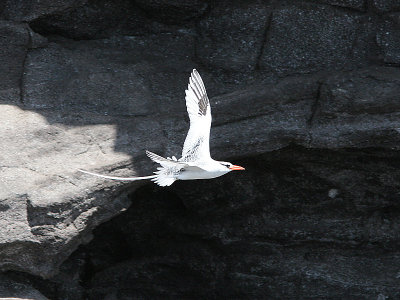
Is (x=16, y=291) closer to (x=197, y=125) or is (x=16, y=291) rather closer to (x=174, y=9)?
(x=197, y=125)

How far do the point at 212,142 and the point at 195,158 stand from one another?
1.50ft

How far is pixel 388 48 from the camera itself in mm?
4746

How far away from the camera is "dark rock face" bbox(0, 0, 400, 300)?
429 centimetres

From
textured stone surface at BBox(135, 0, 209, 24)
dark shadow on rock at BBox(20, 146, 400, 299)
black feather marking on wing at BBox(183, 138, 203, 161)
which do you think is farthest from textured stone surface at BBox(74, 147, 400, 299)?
textured stone surface at BBox(135, 0, 209, 24)

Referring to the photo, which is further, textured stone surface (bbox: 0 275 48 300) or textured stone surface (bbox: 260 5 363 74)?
textured stone surface (bbox: 260 5 363 74)

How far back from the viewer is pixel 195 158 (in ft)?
12.9

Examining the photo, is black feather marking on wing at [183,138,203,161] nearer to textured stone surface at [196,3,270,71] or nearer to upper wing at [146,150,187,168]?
upper wing at [146,150,187,168]

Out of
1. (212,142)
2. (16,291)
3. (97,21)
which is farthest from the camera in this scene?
(97,21)

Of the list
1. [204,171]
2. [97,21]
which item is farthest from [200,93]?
[97,21]

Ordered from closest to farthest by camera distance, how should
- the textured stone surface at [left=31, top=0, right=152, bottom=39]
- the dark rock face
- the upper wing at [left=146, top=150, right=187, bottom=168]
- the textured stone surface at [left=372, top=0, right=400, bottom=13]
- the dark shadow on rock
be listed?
the upper wing at [left=146, top=150, right=187, bottom=168], the dark rock face, the dark shadow on rock, the textured stone surface at [left=372, top=0, right=400, bottom=13], the textured stone surface at [left=31, top=0, right=152, bottom=39]

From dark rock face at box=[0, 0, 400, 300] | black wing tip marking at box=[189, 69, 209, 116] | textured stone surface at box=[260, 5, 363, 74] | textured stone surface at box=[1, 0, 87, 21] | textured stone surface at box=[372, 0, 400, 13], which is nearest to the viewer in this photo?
black wing tip marking at box=[189, 69, 209, 116]

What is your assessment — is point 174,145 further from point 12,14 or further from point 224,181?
point 12,14

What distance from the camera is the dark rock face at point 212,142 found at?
429cm

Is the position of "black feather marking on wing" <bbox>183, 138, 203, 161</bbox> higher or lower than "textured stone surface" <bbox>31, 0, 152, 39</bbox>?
lower
